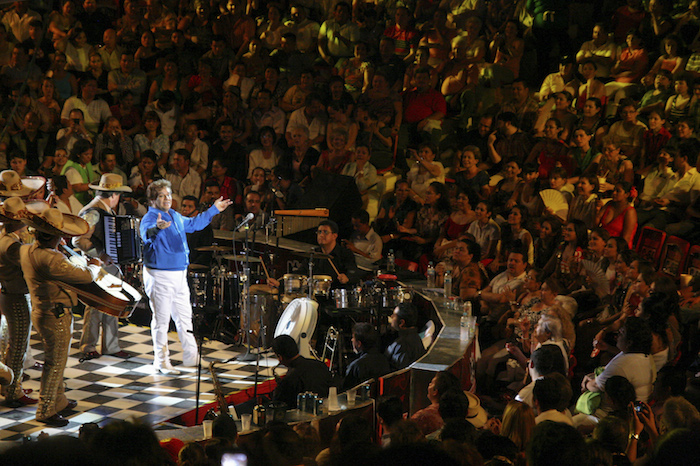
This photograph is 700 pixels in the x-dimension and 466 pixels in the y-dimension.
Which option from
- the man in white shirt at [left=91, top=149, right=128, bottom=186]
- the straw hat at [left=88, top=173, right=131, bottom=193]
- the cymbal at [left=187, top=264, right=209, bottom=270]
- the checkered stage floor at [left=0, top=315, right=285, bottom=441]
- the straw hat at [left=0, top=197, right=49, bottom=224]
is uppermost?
the man in white shirt at [left=91, top=149, right=128, bottom=186]

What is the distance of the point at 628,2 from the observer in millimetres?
11562

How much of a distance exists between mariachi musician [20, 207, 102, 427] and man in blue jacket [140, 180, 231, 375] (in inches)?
50.3

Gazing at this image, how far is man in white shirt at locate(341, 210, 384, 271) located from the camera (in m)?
9.77

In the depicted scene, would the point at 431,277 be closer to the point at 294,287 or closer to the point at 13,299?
the point at 294,287

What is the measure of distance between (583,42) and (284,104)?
15.8 feet

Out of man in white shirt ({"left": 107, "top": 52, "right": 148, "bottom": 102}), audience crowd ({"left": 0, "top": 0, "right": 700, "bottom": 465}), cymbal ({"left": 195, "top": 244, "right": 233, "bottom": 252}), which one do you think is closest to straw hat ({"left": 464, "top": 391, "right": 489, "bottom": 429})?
audience crowd ({"left": 0, "top": 0, "right": 700, "bottom": 465})

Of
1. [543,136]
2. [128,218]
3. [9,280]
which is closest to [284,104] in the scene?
[543,136]

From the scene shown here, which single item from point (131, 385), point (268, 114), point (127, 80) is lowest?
point (131, 385)

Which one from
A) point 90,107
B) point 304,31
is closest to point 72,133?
point 90,107

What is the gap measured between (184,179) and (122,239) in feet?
12.3

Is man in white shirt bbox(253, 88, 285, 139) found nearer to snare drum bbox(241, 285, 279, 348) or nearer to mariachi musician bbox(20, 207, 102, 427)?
snare drum bbox(241, 285, 279, 348)

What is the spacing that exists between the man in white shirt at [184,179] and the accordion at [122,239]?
3446 millimetres

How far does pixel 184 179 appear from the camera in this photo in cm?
1170

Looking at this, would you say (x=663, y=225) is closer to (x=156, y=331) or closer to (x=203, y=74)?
(x=156, y=331)
